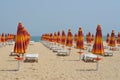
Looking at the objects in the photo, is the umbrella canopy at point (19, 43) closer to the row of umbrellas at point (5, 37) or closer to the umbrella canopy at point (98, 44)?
the umbrella canopy at point (98, 44)

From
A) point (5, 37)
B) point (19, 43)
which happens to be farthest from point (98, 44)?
point (5, 37)

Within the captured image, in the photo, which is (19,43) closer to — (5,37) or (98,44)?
(98,44)

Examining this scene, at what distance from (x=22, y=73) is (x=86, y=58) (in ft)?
18.5

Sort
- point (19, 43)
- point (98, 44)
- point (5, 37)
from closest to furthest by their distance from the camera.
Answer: point (19, 43) < point (98, 44) < point (5, 37)

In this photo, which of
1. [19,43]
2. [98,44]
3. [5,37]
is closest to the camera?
[19,43]

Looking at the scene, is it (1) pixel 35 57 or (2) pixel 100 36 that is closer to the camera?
(2) pixel 100 36

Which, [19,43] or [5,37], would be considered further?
[5,37]

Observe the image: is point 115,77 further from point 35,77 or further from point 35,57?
point 35,57

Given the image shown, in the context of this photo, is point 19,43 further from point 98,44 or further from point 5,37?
point 5,37

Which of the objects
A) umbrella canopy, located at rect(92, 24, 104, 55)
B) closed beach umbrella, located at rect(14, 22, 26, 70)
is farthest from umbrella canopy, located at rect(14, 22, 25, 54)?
Answer: umbrella canopy, located at rect(92, 24, 104, 55)

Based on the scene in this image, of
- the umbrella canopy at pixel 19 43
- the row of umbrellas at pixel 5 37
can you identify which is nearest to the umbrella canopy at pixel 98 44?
the umbrella canopy at pixel 19 43

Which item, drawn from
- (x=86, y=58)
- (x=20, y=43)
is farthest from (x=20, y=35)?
(x=86, y=58)

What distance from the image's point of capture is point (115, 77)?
10.3 meters

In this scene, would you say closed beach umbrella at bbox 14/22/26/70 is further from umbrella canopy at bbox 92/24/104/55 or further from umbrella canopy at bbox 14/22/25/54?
umbrella canopy at bbox 92/24/104/55
